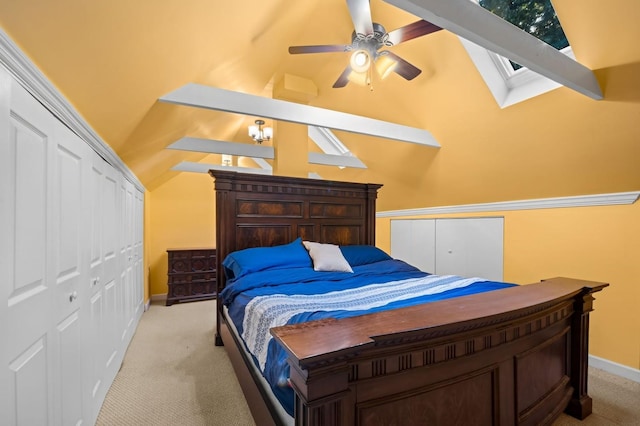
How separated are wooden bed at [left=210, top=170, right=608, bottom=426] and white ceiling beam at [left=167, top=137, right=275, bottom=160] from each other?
2.22 meters

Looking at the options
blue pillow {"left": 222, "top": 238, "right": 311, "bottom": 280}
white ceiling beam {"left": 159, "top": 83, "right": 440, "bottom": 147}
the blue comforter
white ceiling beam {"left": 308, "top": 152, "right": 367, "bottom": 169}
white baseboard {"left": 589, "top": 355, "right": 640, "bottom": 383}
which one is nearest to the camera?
the blue comforter

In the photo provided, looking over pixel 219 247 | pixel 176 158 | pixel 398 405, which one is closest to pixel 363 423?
pixel 398 405

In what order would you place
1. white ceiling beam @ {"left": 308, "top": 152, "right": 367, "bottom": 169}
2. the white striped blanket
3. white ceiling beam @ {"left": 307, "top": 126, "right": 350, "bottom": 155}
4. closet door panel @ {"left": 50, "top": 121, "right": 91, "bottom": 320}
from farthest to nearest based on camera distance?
white ceiling beam @ {"left": 307, "top": 126, "right": 350, "bottom": 155} < white ceiling beam @ {"left": 308, "top": 152, "right": 367, "bottom": 169} < the white striped blanket < closet door panel @ {"left": 50, "top": 121, "right": 91, "bottom": 320}

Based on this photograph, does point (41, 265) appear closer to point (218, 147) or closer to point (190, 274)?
point (218, 147)

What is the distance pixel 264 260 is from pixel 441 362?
5.80 ft

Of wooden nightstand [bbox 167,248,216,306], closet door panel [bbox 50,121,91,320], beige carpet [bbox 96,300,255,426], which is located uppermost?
closet door panel [bbox 50,121,91,320]

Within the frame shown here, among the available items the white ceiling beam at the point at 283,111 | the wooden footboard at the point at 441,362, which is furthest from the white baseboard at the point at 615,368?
the white ceiling beam at the point at 283,111

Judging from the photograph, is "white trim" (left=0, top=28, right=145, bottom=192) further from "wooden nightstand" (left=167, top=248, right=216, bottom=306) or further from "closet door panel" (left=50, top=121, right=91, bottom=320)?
"wooden nightstand" (left=167, top=248, right=216, bottom=306)

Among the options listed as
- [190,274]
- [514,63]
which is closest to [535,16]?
[514,63]

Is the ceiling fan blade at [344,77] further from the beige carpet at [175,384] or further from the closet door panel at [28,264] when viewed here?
the beige carpet at [175,384]

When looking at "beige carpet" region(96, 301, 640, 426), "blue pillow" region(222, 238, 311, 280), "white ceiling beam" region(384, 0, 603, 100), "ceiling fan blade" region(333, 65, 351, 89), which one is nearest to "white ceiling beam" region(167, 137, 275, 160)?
"blue pillow" region(222, 238, 311, 280)

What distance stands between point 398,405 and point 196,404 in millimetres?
1579

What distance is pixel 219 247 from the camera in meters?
3.00

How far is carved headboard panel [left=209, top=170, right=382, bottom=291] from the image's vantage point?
3031 mm
